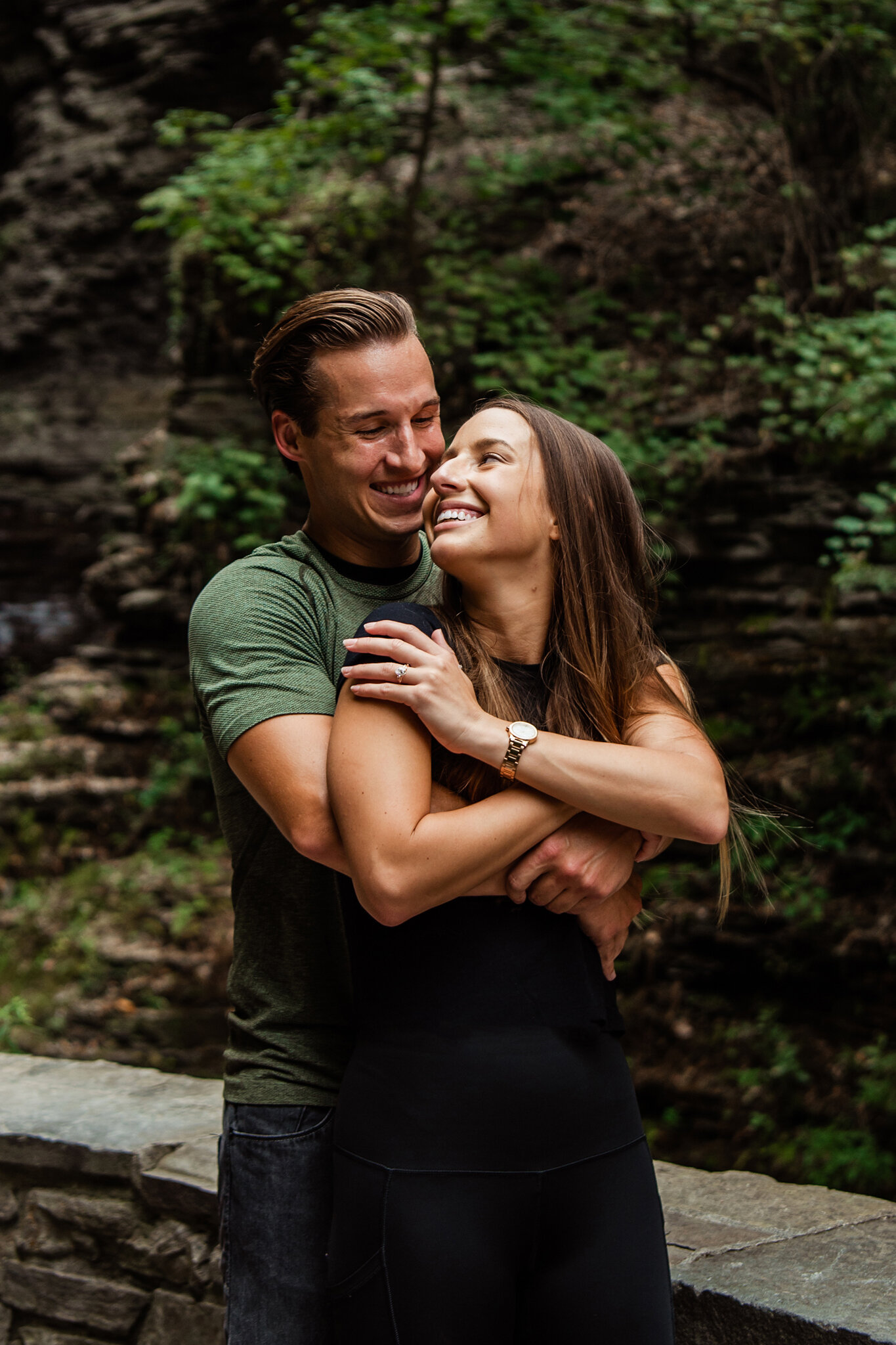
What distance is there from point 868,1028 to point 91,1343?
3619 millimetres

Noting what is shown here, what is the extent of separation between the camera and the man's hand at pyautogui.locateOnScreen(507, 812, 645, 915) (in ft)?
4.50

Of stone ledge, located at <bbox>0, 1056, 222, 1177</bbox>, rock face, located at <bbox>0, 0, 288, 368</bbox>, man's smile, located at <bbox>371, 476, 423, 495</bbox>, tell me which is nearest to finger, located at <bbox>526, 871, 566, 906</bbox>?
man's smile, located at <bbox>371, 476, 423, 495</bbox>

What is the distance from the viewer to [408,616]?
1.50m

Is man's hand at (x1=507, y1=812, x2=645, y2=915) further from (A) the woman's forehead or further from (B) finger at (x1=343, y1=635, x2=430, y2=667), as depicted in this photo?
(A) the woman's forehead

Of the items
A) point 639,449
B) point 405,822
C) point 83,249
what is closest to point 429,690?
point 405,822

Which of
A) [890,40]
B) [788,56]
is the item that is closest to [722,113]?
[788,56]

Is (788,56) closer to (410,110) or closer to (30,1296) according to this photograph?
(410,110)

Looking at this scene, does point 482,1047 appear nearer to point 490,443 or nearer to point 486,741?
point 486,741

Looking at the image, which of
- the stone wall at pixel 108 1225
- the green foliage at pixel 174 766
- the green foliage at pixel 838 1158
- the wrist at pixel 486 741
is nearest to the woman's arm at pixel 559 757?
the wrist at pixel 486 741

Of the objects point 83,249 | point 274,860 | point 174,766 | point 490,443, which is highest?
point 490,443

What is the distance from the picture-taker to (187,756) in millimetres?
7180

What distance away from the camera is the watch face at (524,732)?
4.50 ft

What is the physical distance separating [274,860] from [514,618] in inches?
20.7

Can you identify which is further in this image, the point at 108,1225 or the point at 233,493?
the point at 233,493
